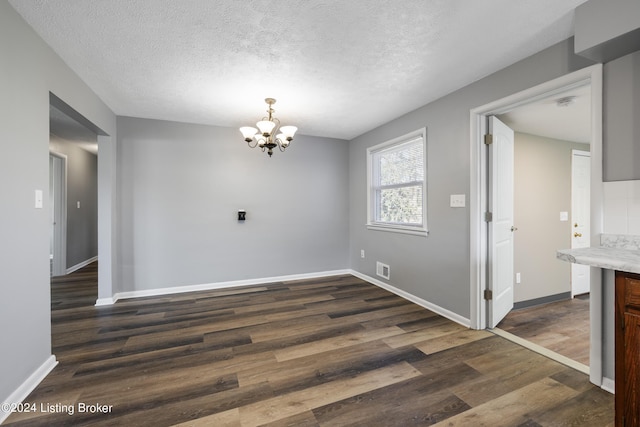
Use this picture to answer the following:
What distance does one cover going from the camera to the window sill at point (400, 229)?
10.4 ft

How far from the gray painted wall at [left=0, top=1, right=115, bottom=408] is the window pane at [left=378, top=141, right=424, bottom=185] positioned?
11.4 ft

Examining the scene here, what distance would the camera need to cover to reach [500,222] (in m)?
2.67

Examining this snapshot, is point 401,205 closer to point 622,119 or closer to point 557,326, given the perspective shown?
point 557,326

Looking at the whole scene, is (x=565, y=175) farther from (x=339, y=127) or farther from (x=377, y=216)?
(x=339, y=127)

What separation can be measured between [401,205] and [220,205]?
2.60 metres

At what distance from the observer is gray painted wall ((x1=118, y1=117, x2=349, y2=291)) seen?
3.55m

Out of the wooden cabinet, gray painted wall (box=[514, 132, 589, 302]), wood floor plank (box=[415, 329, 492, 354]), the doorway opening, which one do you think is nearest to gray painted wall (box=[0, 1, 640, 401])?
wood floor plank (box=[415, 329, 492, 354])

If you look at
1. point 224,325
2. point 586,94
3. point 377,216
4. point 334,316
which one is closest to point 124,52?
point 224,325

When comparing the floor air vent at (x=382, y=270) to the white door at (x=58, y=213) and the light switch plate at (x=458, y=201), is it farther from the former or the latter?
the white door at (x=58, y=213)

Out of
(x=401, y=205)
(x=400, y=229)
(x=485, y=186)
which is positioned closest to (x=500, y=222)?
(x=485, y=186)

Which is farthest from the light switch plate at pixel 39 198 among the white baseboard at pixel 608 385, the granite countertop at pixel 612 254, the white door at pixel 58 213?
the white baseboard at pixel 608 385

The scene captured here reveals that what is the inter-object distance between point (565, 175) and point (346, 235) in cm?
316

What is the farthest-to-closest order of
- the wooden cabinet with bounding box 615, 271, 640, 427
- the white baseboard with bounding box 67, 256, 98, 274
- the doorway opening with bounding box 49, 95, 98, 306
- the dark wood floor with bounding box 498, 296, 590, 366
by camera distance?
the white baseboard with bounding box 67, 256, 98, 274 → the doorway opening with bounding box 49, 95, 98, 306 → the dark wood floor with bounding box 498, 296, 590, 366 → the wooden cabinet with bounding box 615, 271, 640, 427

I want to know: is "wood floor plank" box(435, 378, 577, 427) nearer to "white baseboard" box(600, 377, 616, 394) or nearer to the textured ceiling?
"white baseboard" box(600, 377, 616, 394)
